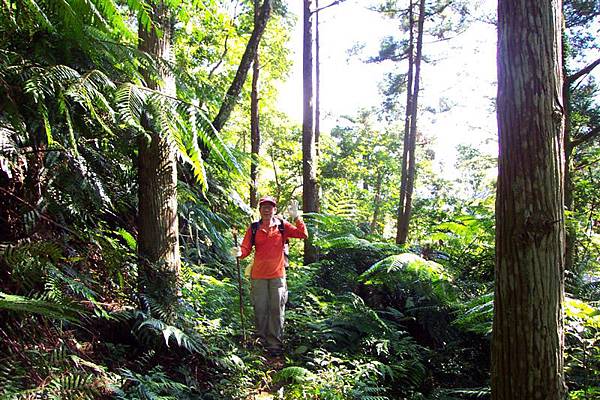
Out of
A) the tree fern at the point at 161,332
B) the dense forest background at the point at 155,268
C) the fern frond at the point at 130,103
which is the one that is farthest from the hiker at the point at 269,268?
the fern frond at the point at 130,103

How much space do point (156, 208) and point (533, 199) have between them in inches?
123

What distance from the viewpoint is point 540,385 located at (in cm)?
283

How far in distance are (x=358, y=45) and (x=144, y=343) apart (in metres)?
21.3

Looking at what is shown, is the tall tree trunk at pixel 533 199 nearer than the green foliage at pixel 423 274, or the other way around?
the tall tree trunk at pixel 533 199

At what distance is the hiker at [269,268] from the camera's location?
219 inches

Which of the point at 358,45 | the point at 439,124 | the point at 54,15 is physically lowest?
the point at 54,15

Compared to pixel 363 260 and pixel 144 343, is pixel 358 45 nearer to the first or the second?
pixel 363 260

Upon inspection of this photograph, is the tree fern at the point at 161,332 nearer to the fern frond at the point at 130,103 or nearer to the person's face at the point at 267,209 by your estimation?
the fern frond at the point at 130,103

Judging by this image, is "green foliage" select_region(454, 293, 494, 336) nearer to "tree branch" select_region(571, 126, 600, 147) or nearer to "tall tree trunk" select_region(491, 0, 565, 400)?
"tall tree trunk" select_region(491, 0, 565, 400)

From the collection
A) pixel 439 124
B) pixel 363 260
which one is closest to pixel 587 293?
pixel 363 260

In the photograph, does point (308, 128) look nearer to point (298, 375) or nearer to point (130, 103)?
point (298, 375)

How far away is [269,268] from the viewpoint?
5.61 m

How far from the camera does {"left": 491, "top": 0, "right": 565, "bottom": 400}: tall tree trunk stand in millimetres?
2807

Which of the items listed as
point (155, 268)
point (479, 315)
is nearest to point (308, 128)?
point (479, 315)
